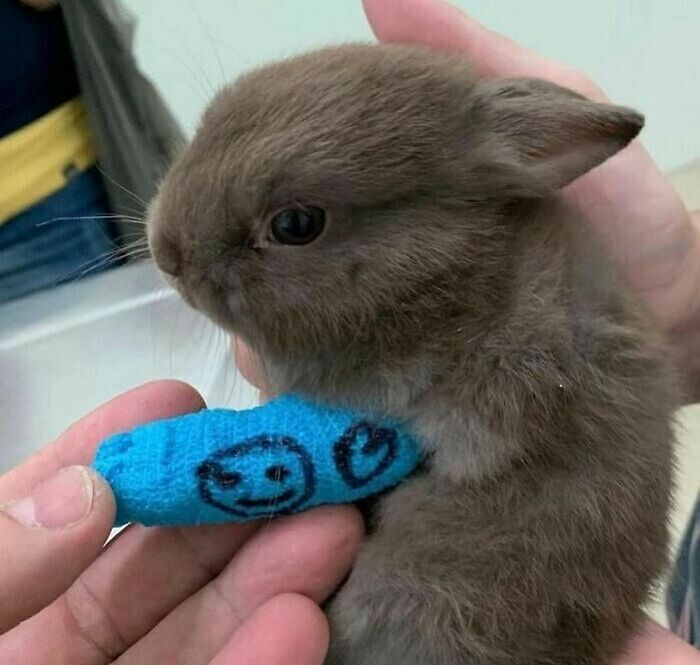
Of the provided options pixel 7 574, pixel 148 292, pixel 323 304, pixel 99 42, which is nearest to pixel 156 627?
pixel 7 574

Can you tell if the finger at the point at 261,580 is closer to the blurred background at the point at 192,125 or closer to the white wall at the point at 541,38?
the blurred background at the point at 192,125

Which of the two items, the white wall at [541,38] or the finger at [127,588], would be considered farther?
the white wall at [541,38]

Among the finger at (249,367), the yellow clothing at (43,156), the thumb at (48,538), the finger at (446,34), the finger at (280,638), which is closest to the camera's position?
the thumb at (48,538)

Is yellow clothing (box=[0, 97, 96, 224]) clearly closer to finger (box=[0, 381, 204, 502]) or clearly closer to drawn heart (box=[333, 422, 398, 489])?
finger (box=[0, 381, 204, 502])

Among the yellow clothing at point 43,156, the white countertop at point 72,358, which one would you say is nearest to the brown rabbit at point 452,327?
the white countertop at point 72,358

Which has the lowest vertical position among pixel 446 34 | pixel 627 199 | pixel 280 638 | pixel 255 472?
pixel 627 199

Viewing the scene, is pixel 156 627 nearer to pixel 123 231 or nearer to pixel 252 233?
pixel 252 233

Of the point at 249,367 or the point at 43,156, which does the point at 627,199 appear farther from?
the point at 43,156

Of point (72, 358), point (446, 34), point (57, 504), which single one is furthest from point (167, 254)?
point (72, 358)
